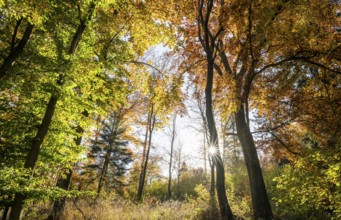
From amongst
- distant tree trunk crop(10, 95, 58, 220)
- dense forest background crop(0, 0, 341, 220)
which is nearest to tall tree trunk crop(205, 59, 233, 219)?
dense forest background crop(0, 0, 341, 220)

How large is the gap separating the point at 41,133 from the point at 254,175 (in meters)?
7.24

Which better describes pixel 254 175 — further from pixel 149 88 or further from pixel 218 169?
pixel 149 88

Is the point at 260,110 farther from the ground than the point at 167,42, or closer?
closer

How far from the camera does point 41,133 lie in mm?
5410

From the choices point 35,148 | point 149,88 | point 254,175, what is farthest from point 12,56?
point 254,175

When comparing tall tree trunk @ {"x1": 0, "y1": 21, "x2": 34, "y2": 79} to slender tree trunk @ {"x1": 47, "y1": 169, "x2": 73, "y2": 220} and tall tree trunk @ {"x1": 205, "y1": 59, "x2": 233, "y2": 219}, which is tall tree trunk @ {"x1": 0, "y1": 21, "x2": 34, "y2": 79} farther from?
tall tree trunk @ {"x1": 205, "y1": 59, "x2": 233, "y2": 219}

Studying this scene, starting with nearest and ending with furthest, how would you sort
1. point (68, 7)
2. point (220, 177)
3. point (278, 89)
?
point (68, 7)
point (220, 177)
point (278, 89)

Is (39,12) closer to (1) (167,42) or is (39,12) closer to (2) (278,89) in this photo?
(1) (167,42)

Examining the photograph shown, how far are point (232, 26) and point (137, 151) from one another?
57.8 feet

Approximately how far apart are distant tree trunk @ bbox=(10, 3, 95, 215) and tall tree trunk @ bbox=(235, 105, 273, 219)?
5.76 meters

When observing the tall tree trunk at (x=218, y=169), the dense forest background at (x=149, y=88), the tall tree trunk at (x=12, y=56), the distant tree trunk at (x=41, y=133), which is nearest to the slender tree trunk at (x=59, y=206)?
the dense forest background at (x=149, y=88)

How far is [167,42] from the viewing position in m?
7.71

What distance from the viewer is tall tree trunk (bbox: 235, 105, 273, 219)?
290 inches

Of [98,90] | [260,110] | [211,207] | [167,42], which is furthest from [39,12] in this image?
[260,110]
